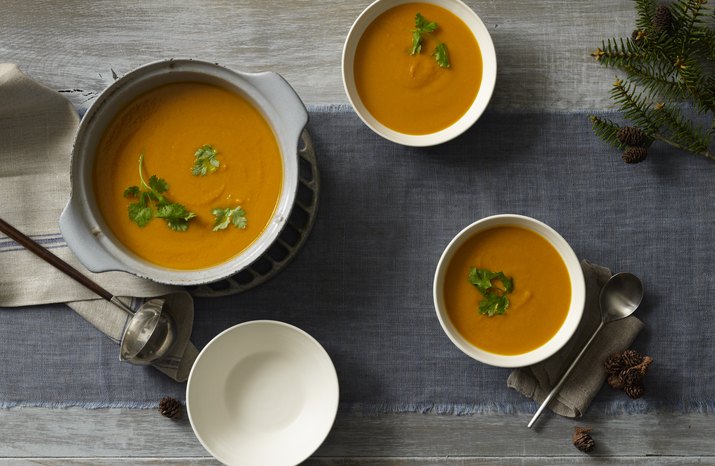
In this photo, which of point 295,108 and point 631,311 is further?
point 631,311

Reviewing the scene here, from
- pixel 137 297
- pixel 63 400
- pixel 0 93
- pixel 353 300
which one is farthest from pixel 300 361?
pixel 0 93

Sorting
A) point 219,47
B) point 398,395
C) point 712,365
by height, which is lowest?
point 398,395

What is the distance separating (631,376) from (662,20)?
2.76 feet

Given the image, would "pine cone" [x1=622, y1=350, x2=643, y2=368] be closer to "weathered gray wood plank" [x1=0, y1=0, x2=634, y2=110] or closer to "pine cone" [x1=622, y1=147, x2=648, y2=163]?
"pine cone" [x1=622, y1=147, x2=648, y2=163]

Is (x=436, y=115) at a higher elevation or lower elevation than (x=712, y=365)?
higher

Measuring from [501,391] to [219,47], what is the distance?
3.60 ft

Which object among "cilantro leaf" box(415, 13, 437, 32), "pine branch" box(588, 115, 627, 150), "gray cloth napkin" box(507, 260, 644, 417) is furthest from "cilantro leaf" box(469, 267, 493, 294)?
"cilantro leaf" box(415, 13, 437, 32)

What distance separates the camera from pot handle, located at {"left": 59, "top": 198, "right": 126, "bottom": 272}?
137 centimetres

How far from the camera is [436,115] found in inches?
61.4

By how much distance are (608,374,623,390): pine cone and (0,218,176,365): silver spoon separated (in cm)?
106

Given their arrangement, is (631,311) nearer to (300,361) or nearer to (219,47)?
(300,361)

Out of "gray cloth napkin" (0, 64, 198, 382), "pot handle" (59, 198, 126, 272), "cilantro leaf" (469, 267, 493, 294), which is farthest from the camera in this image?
"gray cloth napkin" (0, 64, 198, 382)

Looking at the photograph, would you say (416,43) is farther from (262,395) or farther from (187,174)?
(262,395)

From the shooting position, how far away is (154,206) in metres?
1.45
